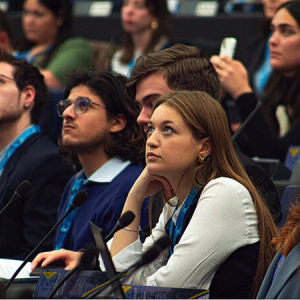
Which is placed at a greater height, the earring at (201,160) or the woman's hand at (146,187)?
the earring at (201,160)

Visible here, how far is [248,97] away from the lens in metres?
4.13

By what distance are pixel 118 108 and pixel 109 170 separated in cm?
31

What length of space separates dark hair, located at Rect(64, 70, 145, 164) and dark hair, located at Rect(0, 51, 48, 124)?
1.62 feet

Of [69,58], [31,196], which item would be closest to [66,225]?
[31,196]

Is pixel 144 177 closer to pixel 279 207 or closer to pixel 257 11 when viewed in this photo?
pixel 279 207

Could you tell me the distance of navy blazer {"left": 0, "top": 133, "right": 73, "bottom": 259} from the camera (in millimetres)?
3664

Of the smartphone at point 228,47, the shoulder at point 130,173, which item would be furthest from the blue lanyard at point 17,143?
the smartphone at point 228,47

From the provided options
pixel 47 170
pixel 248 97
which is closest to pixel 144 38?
Result: pixel 248 97

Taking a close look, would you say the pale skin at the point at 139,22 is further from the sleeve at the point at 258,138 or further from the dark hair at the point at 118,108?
the dark hair at the point at 118,108

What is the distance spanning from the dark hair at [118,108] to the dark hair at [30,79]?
49 cm

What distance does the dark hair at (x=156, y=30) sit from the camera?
18.7ft

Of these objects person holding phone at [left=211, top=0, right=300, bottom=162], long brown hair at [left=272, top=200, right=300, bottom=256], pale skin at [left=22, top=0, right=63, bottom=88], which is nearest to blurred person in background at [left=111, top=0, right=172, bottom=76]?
pale skin at [left=22, top=0, right=63, bottom=88]

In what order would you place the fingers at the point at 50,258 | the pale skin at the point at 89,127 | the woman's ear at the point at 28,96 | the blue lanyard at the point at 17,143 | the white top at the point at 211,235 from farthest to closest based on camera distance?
the woman's ear at the point at 28,96 → the blue lanyard at the point at 17,143 → the pale skin at the point at 89,127 → the fingers at the point at 50,258 → the white top at the point at 211,235

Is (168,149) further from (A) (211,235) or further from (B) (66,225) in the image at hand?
(B) (66,225)
